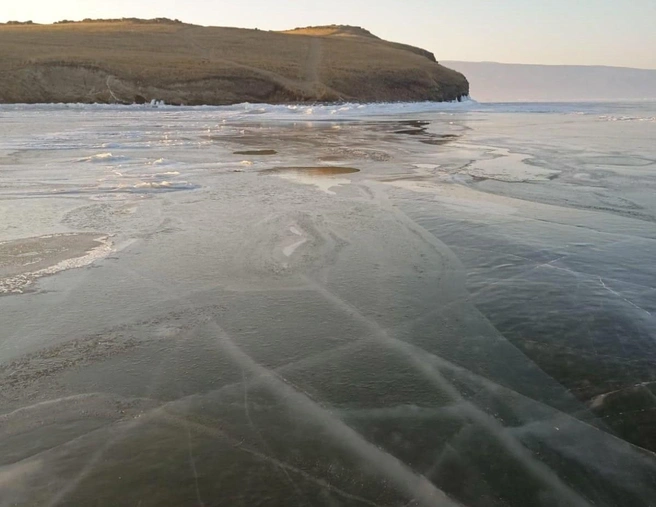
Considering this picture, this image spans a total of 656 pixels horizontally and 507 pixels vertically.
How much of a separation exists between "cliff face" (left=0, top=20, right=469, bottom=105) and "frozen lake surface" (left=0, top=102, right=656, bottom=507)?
55307 mm

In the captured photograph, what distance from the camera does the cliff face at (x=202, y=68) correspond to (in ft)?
186

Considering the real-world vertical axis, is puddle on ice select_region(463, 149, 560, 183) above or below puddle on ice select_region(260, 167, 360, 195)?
above

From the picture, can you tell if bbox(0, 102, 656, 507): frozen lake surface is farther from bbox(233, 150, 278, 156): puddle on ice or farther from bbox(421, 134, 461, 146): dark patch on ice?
bbox(421, 134, 461, 146): dark patch on ice

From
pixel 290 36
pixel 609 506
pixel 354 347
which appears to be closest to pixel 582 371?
pixel 609 506

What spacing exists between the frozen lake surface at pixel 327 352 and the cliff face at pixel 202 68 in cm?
5531

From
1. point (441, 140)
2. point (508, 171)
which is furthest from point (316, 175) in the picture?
point (441, 140)

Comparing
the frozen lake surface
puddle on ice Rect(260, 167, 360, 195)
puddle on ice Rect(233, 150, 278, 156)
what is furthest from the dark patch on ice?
the frozen lake surface

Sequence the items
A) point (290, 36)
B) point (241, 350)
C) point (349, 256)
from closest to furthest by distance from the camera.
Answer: point (241, 350)
point (349, 256)
point (290, 36)

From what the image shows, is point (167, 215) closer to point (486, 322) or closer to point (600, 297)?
point (486, 322)

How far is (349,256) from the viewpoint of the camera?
5.61 meters

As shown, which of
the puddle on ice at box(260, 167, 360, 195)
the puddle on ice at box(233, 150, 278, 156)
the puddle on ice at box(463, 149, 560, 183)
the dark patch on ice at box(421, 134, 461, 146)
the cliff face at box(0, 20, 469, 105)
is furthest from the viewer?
the cliff face at box(0, 20, 469, 105)

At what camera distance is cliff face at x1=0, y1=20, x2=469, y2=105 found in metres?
56.6

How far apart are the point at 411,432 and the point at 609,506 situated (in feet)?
3.08

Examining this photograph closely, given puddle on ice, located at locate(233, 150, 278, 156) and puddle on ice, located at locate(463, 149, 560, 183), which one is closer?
puddle on ice, located at locate(463, 149, 560, 183)
